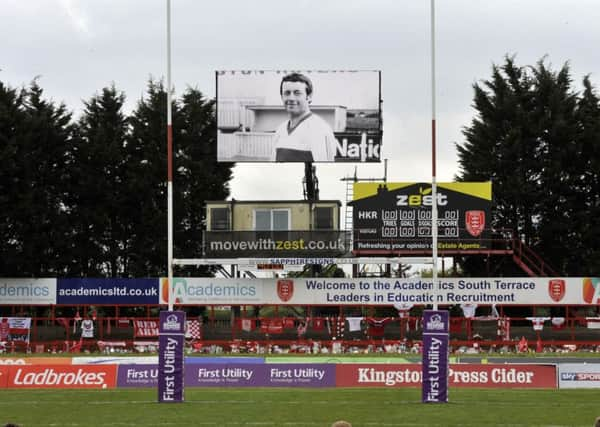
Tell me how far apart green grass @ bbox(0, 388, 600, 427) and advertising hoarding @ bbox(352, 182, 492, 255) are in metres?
23.2

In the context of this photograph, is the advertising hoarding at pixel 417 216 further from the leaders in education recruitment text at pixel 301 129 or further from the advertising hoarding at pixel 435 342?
the advertising hoarding at pixel 435 342

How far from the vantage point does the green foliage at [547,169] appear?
65000 millimetres

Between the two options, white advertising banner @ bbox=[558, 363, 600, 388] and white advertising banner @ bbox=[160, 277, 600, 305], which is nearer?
white advertising banner @ bbox=[558, 363, 600, 388]

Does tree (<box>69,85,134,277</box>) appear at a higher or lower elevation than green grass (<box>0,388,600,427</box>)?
higher

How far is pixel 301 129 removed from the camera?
183ft

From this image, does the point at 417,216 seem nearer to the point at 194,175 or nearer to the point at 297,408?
the point at 194,175

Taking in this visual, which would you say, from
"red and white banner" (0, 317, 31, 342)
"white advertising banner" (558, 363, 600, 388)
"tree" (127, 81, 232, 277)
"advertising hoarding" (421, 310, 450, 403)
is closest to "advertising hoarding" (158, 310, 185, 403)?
"advertising hoarding" (421, 310, 450, 403)

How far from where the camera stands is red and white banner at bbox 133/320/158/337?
5262cm

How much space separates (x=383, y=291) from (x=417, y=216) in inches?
194

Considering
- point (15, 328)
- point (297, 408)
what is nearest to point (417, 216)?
point (15, 328)

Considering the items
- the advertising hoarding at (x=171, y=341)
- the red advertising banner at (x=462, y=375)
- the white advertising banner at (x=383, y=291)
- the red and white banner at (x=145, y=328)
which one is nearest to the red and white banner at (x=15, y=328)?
the red and white banner at (x=145, y=328)

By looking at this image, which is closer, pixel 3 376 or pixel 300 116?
pixel 3 376

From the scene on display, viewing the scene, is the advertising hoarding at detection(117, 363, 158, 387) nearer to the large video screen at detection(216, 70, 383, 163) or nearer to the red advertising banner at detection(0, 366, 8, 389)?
the red advertising banner at detection(0, 366, 8, 389)

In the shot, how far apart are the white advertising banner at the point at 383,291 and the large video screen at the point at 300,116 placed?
6417mm
